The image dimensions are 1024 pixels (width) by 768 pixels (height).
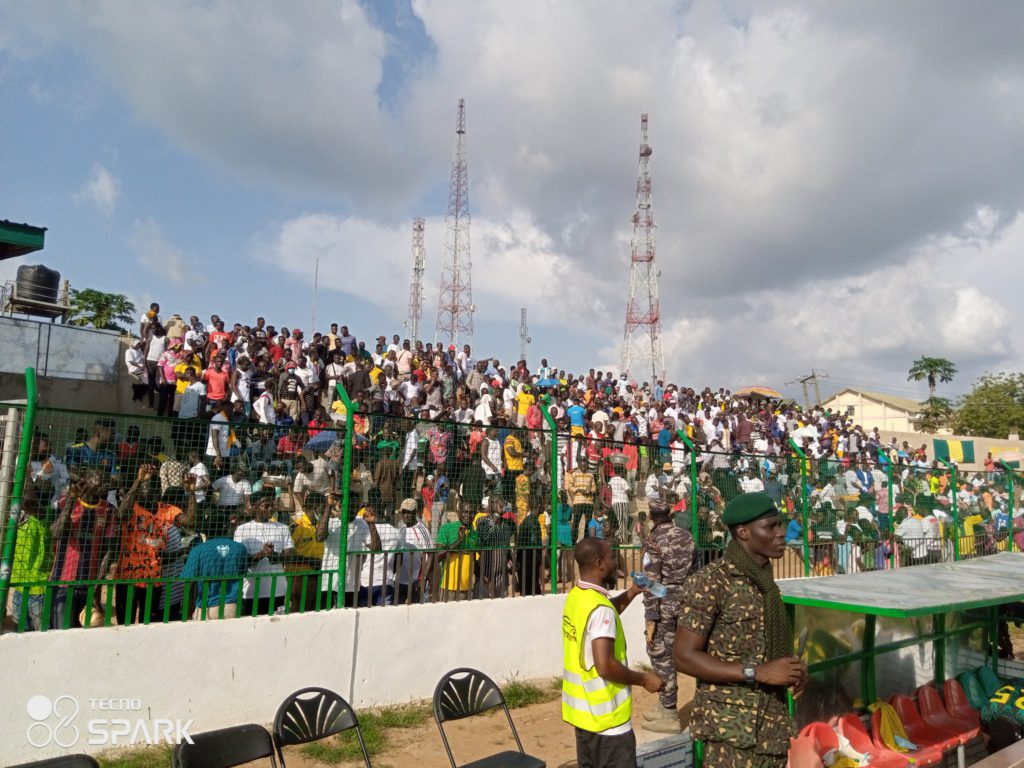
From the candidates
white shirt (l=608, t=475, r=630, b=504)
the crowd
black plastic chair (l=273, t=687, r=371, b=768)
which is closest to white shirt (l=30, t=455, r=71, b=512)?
the crowd

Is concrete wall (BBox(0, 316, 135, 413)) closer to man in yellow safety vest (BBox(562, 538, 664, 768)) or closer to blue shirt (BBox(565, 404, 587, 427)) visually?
blue shirt (BBox(565, 404, 587, 427))

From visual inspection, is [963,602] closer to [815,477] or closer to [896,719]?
[896,719]

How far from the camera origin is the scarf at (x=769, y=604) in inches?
124

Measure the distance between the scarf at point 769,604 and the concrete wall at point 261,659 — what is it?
4144mm

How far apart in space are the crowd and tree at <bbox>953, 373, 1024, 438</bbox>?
A: 152 ft

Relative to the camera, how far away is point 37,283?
50.9 feet

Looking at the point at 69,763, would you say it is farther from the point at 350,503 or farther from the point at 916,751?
the point at 916,751

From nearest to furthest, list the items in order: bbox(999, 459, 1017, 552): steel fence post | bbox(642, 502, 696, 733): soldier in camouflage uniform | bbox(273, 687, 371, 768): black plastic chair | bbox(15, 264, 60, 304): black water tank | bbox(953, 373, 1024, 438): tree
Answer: bbox(273, 687, 371, 768): black plastic chair, bbox(642, 502, 696, 733): soldier in camouflage uniform, bbox(999, 459, 1017, 552): steel fence post, bbox(15, 264, 60, 304): black water tank, bbox(953, 373, 1024, 438): tree

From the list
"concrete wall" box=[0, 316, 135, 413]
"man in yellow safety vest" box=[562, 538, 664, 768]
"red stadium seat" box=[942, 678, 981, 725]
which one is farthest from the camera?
"concrete wall" box=[0, 316, 135, 413]

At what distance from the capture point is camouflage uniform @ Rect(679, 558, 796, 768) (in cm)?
311

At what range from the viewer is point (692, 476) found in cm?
888

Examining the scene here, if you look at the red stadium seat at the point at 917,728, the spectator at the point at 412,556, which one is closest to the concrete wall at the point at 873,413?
the red stadium seat at the point at 917,728

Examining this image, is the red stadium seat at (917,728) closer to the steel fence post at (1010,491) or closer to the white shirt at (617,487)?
the white shirt at (617,487)

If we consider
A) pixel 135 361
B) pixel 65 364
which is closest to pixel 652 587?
pixel 135 361
